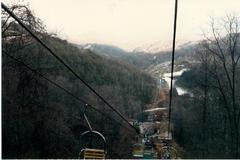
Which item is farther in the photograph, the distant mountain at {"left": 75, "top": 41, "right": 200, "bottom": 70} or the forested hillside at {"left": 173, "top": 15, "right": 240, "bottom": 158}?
the distant mountain at {"left": 75, "top": 41, "right": 200, "bottom": 70}

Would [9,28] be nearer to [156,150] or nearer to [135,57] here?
[156,150]

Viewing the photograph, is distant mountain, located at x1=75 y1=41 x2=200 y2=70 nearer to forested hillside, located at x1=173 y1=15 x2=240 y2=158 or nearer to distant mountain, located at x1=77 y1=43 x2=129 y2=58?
distant mountain, located at x1=77 y1=43 x2=129 y2=58

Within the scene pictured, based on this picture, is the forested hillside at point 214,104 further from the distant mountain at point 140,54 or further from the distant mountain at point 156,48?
the distant mountain at point 156,48

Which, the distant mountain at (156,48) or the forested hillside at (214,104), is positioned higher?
the distant mountain at (156,48)

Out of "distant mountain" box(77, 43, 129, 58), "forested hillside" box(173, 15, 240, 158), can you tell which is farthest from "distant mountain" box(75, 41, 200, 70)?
"forested hillside" box(173, 15, 240, 158)

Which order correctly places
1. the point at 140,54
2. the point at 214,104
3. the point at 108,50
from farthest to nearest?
the point at 140,54 → the point at 108,50 → the point at 214,104

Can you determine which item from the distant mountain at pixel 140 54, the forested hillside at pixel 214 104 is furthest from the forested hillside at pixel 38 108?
the distant mountain at pixel 140 54

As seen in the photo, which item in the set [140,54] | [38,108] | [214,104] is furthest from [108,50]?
[38,108]

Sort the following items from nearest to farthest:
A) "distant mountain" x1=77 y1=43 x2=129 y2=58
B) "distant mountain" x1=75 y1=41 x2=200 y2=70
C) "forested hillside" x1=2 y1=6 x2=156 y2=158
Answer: "forested hillside" x1=2 y1=6 x2=156 y2=158
"distant mountain" x1=75 y1=41 x2=200 y2=70
"distant mountain" x1=77 y1=43 x2=129 y2=58

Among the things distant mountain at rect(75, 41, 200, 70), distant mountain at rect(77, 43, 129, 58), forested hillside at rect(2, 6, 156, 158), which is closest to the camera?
forested hillside at rect(2, 6, 156, 158)

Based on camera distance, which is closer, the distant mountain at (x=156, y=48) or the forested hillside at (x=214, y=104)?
the forested hillside at (x=214, y=104)

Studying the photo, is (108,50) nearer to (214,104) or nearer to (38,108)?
(214,104)
